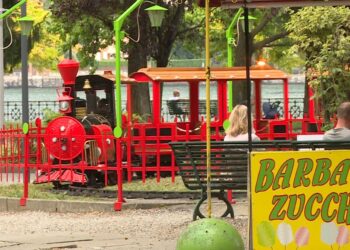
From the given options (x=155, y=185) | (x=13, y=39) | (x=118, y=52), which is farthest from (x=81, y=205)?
(x=13, y=39)

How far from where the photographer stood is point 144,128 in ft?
61.6

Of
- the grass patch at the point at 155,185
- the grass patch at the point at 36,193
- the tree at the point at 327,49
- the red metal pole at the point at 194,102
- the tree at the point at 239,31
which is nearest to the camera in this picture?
the grass patch at the point at 36,193

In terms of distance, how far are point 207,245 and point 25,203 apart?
21.2 feet

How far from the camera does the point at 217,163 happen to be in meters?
10.8

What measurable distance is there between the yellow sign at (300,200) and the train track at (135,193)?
5.96 metres

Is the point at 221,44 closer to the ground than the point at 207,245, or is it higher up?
higher up

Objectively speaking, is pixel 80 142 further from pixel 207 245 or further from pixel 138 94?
pixel 138 94

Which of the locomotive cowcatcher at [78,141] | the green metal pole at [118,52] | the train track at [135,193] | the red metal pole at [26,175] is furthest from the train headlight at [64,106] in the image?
the red metal pole at [26,175]

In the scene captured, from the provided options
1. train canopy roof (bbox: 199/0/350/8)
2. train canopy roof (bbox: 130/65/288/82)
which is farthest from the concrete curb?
train canopy roof (bbox: 130/65/288/82)

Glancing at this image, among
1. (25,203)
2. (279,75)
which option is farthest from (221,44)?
(25,203)

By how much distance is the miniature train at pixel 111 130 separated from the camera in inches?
597

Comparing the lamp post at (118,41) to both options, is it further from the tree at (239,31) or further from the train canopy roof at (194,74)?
the tree at (239,31)

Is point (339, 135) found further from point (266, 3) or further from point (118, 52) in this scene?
point (118, 52)

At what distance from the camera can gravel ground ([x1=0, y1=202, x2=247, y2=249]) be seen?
1020 centimetres
